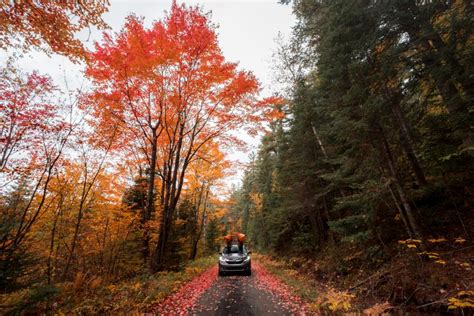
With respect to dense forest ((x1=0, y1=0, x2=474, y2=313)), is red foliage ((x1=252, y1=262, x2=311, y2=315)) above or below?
below

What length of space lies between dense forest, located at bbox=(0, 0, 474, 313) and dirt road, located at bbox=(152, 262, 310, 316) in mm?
1065

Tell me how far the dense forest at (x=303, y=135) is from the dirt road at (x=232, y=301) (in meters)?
1.06

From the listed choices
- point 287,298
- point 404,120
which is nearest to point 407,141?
point 404,120

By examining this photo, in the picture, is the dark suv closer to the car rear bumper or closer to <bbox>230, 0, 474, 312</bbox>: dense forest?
the car rear bumper

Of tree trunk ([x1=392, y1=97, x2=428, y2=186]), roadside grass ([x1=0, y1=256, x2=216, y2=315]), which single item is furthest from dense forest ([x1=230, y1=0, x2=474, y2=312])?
roadside grass ([x1=0, y1=256, x2=216, y2=315])

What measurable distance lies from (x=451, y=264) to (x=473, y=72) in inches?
185

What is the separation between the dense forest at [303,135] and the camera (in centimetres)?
543

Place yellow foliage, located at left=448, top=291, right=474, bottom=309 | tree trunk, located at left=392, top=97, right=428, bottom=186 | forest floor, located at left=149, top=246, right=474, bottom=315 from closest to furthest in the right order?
yellow foliage, located at left=448, top=291, right=474, bottom=309
forest floor, located at left=149, top=246, right=474, bottom=315
tree trunk, located at left=392, top=97, right=428, bottom=186

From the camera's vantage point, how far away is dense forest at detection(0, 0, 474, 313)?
5430 mm

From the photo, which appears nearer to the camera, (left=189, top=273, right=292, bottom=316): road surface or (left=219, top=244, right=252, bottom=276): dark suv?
(left=189, top=273, right=292, bottom=316): road surface

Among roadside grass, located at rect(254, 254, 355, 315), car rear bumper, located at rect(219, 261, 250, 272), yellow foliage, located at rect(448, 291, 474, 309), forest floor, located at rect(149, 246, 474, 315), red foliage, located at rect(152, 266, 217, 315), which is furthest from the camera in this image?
car rear bumper, located at rect(219, 261, 250, 272)

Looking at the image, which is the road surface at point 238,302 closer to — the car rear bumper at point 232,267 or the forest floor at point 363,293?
the forest floor at point 363,293

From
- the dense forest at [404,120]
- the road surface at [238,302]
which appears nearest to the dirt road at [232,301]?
the road surface at [238,302]

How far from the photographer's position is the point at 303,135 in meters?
13.1
